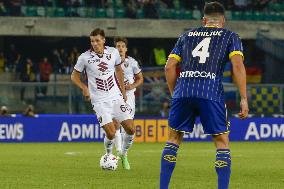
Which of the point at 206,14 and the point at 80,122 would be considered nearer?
the point at 206,14

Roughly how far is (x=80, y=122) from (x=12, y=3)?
12025 mm

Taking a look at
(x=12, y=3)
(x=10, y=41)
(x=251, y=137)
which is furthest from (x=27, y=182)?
(x=10, y=41)

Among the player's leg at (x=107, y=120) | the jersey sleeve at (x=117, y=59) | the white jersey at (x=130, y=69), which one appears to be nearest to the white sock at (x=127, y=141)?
the player's leg at (x=107, y=120)

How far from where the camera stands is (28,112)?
92.3ft

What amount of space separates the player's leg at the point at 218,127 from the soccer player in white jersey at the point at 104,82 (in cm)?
546

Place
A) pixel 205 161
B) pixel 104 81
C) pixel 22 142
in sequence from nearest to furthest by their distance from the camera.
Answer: pixel 104 81, pixel 205 161, pixel 22 142

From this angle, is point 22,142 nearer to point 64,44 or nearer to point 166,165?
point 64,44

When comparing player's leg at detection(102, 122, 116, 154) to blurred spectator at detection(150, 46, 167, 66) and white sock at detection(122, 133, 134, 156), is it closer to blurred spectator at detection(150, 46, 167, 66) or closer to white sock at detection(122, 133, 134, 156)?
white sock at detection(122, 133, 134, 156)

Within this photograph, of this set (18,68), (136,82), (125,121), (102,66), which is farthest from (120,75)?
(18,68)

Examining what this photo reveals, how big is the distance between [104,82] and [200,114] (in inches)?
221

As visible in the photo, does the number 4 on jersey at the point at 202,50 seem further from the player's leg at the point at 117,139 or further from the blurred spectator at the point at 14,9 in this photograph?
the blurred spectator at the point at 14,9

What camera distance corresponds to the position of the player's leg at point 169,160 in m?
9.89

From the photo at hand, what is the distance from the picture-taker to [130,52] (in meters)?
42.1

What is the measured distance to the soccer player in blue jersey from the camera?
9812 mm
